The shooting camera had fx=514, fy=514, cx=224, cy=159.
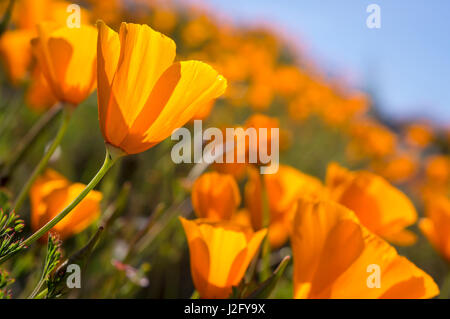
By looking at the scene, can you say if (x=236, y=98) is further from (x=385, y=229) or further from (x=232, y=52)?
(x=385, y=229)

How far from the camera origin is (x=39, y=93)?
2.91 feet

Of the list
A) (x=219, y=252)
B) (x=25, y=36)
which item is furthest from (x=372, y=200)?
(x=25, y=36)

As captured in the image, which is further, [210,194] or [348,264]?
[210,194]

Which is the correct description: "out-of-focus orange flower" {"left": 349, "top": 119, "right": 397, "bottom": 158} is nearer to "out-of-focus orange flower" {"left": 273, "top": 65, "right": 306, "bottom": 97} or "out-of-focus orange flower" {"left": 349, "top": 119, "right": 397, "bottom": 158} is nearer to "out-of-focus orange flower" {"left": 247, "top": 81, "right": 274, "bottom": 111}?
"out-of-focus orange flower" {"left": 273, "top": 65, "right": 306, "bottom": 97}

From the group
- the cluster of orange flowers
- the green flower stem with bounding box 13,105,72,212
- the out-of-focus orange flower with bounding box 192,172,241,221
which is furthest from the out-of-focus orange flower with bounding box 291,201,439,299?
the green flower stem with bounding box 13,105,72,212

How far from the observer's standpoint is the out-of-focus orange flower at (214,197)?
57cm

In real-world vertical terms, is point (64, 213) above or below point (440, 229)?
above

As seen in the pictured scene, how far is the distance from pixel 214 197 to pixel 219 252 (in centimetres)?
12

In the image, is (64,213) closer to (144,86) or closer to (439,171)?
(144,86)

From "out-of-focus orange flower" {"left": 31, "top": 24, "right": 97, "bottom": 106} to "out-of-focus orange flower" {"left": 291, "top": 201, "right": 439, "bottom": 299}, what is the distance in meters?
0.26

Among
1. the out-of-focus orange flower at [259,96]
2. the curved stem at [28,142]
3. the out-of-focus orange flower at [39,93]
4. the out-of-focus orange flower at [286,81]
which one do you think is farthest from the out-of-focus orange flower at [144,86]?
the out-of-focus orange flower at [286,81]

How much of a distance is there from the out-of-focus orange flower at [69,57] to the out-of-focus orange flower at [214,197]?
16 centimetres
